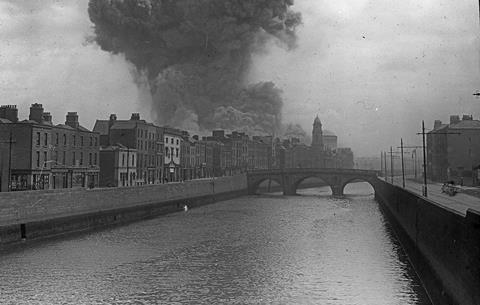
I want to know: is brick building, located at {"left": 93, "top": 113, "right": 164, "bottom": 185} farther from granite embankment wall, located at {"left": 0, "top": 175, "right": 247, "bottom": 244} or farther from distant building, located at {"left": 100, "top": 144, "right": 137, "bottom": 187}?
granite embankment wall, located at {"left": 0, "top": 175, "right": 247, "bottom": 244}

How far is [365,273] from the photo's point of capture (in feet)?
101

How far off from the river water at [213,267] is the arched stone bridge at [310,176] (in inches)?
2295

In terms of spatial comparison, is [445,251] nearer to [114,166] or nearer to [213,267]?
[213,267]

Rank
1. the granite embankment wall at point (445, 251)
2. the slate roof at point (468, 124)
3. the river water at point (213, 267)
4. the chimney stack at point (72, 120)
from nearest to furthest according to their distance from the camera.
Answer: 1. the granite embankment wall at point (445, 251)
2. the river water at point (213, 267)
3. the chimney stack at point (72, 120)
4. the slate roof at point (468, 124)

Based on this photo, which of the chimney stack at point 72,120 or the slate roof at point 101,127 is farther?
the slate roof at point 101,127

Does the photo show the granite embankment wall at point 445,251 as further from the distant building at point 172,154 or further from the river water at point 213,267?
the distant building at point 172,154

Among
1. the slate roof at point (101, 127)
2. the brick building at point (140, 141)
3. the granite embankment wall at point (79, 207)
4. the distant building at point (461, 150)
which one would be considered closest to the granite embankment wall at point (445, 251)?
the granite embankment wall at point (79, 207)

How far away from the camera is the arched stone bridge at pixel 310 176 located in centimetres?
11000

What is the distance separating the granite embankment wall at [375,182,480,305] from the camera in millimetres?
16969

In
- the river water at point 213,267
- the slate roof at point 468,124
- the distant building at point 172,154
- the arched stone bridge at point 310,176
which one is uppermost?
the slate roof at point 468,124

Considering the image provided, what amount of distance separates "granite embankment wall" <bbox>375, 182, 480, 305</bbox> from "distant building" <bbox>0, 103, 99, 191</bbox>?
137 ft

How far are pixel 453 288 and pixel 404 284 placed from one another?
8441mm

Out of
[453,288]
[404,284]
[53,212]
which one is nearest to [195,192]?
[53,212]

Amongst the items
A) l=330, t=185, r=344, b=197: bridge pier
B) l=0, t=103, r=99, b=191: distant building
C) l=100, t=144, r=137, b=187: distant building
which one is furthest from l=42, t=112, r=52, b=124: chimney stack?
l=330, t=185, r=344, b=197: bridge pier
